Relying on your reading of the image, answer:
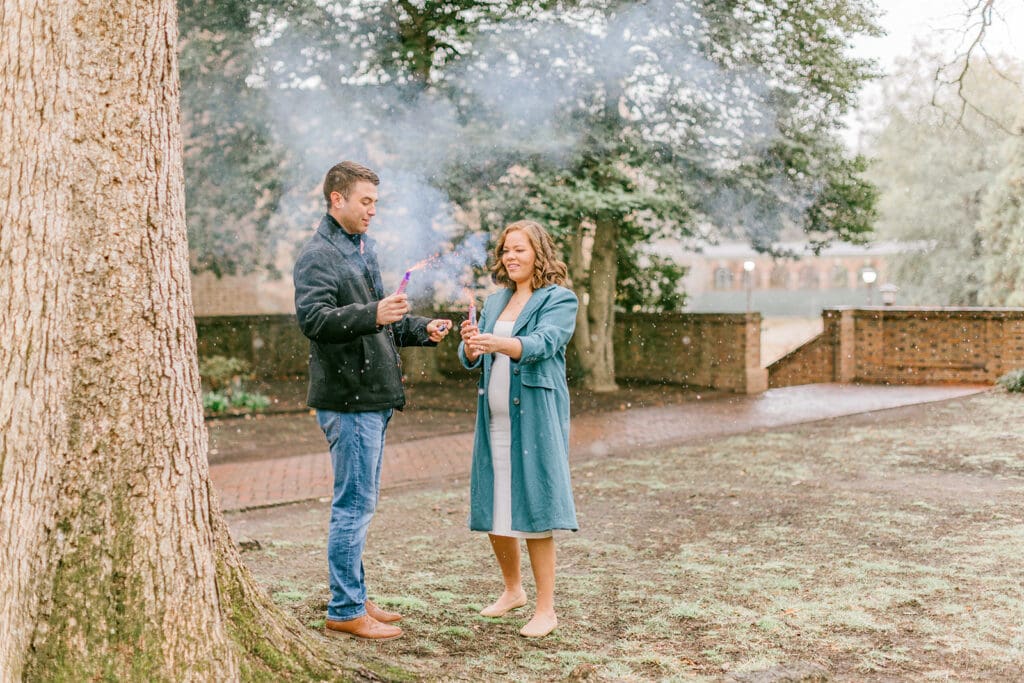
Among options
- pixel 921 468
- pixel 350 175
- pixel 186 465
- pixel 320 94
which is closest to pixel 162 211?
pixel 186 465

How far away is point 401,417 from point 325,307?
10012 mm

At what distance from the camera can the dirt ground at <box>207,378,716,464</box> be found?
36.6ft

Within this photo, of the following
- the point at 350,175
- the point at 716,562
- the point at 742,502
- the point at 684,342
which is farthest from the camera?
the point at 684,342

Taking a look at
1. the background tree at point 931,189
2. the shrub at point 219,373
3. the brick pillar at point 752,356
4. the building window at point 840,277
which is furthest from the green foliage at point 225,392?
the building window at point 840,277

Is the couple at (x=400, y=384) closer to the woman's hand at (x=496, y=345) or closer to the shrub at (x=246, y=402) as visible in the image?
the woman's hand at (x=496, y=345)

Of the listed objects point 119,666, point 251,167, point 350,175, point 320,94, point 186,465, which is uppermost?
point 320,94

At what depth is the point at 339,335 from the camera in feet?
12.8

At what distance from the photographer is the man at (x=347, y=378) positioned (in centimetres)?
405

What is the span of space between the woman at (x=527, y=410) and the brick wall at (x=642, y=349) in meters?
12.6

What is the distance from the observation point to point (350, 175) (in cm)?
413

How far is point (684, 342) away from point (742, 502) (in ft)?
34.1

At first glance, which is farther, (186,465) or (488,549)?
(488,549)

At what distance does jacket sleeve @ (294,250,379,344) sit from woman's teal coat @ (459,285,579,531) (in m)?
0.46

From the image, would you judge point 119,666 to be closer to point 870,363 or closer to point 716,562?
point 716,562
